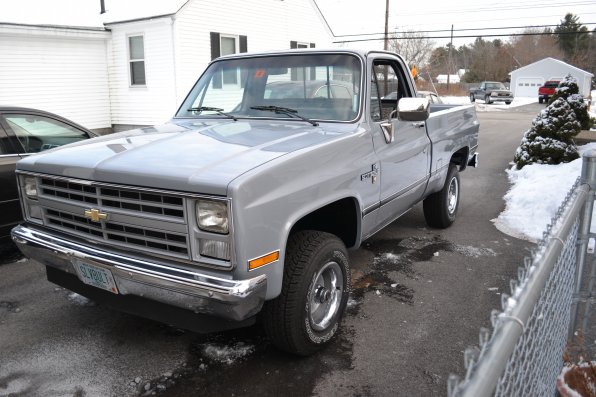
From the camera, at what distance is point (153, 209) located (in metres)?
2.88

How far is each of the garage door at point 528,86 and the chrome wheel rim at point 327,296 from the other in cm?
5695

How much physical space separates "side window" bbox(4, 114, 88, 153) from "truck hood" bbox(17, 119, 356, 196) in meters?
1.99

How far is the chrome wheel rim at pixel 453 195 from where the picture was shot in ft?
21.0

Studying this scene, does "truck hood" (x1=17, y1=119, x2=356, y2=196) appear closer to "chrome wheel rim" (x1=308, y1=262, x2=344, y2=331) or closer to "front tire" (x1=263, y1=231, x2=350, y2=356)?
"front tire" (x1=263, y1=231, x2=350, y2=356)

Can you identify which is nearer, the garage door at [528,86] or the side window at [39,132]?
the side window at [39,132]

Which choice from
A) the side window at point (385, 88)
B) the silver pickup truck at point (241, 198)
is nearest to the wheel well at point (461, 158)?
the side window at point (385, 88)

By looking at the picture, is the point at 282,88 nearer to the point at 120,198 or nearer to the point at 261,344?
the point at 120,198

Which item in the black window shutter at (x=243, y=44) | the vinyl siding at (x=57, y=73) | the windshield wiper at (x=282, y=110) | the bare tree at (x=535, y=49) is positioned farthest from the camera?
the bare tree at (x=535, y=49)

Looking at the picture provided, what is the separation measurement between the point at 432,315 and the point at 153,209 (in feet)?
7.74

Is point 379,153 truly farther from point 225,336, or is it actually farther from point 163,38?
point 163,38

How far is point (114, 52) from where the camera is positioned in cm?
1563

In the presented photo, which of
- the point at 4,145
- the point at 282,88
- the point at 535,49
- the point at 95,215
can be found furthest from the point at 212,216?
the point at 535,49

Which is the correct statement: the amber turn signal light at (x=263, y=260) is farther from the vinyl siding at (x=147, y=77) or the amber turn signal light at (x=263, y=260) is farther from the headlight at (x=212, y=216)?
the vinyl siding at (x=147, y=77)

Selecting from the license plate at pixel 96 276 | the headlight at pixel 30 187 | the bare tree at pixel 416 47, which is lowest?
the license plate at pixel 96 276
